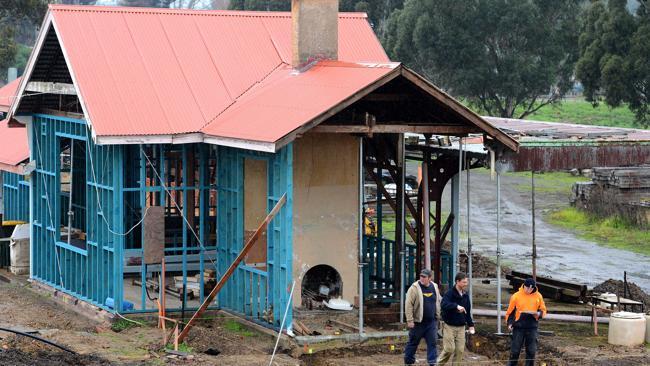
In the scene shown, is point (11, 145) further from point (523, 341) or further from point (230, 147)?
point (523, 341)

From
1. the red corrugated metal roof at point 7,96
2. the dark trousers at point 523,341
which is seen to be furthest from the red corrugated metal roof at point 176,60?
the red corrugated metal roof at point 7,96

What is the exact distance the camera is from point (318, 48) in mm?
21734

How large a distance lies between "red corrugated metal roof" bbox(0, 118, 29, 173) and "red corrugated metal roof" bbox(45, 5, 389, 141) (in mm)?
3939

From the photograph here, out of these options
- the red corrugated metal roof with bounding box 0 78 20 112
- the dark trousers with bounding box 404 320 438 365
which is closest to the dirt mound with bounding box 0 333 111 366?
the dark trousers with bounding box 404 320 438 365

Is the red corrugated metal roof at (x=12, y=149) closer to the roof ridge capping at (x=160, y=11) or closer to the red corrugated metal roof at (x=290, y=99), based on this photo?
the roof ridge capping at (x=160, y=11)

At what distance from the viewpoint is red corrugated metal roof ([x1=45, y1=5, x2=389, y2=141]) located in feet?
67.1

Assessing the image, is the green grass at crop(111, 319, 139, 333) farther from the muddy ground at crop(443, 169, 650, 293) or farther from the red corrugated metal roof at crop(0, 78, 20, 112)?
the muddy ground at crop(443, 169, 650, 293)

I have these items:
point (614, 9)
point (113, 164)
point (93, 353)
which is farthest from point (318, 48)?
point (614, 9)

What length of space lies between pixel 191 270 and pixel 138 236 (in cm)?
250

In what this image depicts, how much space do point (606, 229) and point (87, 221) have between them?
2068 cm

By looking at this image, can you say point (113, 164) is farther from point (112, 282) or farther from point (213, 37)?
point (213, 37)

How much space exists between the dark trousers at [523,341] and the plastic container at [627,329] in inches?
110

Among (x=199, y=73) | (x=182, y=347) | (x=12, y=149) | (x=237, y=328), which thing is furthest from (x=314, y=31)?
(x=12, y=149)

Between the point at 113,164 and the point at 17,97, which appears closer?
the point at 113,164
